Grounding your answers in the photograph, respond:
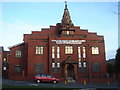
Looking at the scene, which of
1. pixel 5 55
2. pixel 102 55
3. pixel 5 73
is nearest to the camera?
pixel 102 55

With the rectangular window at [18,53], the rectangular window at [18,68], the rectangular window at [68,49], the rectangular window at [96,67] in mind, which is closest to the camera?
the rectangular window at [68,49]

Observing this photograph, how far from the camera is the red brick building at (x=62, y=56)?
143 ft

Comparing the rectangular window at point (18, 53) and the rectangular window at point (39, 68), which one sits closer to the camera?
the rectangular window at point (39, 68)

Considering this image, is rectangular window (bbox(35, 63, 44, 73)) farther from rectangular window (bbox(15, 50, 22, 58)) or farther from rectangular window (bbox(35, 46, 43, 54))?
rectangular window (bbox(15, 50, 22, 58))

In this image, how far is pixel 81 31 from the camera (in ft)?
163

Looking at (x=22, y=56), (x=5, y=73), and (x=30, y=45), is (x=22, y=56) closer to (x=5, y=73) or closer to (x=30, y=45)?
(x=30, y=45)

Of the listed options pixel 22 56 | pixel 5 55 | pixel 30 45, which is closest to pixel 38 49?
pixel 30 45

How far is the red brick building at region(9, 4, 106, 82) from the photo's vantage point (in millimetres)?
43562

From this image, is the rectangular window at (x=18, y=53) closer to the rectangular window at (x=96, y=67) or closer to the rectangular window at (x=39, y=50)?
the rectangular window at (x=39, y=50)

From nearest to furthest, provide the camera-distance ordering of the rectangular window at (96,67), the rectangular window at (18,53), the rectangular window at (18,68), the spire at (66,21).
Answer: the rectangular window at (96,67)
the rectangular window at (18,68)
the rectangular window at (18,53)
the spire at (66,21)

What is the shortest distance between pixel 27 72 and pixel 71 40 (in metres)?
12.3

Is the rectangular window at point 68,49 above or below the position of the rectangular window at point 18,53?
above

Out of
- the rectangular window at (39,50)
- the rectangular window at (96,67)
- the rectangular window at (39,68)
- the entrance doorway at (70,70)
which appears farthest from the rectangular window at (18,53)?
the rectangular window at (96,67)

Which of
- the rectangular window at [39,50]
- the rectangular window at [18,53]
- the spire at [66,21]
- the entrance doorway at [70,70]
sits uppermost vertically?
the spire at [66,21]
